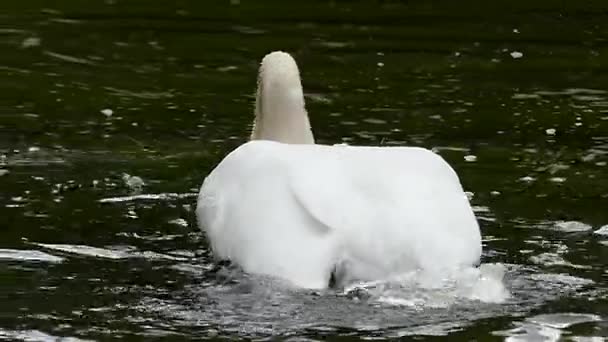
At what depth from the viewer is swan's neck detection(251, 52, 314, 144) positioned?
26.5 feet

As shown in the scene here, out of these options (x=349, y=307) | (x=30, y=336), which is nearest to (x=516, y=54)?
(x=349, y=307)

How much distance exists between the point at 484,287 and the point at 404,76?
6.38m

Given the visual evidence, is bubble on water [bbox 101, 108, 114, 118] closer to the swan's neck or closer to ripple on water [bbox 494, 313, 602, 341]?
the swan's neck

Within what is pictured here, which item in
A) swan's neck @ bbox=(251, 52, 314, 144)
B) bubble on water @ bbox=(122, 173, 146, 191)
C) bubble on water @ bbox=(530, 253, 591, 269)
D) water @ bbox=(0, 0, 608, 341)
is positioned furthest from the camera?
bubble on water @ bbox=(122, 173, 146, 191)

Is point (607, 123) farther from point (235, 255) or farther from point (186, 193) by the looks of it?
point (235, 255)

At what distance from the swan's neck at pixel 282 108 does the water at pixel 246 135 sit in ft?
2.10

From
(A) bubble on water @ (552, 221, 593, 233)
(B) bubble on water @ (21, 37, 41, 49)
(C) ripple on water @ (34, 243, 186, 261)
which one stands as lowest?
(C) ripple on water @ (34, 243, 186, 261)

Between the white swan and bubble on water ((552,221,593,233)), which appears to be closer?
the white swan

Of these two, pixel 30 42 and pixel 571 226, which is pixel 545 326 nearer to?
pixel 571 226

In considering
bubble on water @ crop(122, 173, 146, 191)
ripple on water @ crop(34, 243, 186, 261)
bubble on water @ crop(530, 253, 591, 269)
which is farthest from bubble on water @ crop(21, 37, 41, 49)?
bubble on water @ crop(530, 253, 591, 269)

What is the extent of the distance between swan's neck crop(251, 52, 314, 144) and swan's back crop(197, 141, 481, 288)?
3.55 feet

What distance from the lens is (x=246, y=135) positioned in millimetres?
10516

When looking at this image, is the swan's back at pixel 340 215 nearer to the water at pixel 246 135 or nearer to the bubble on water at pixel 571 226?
the water at pixel 246 135

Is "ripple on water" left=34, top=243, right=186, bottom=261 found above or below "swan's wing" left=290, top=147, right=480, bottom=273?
below
